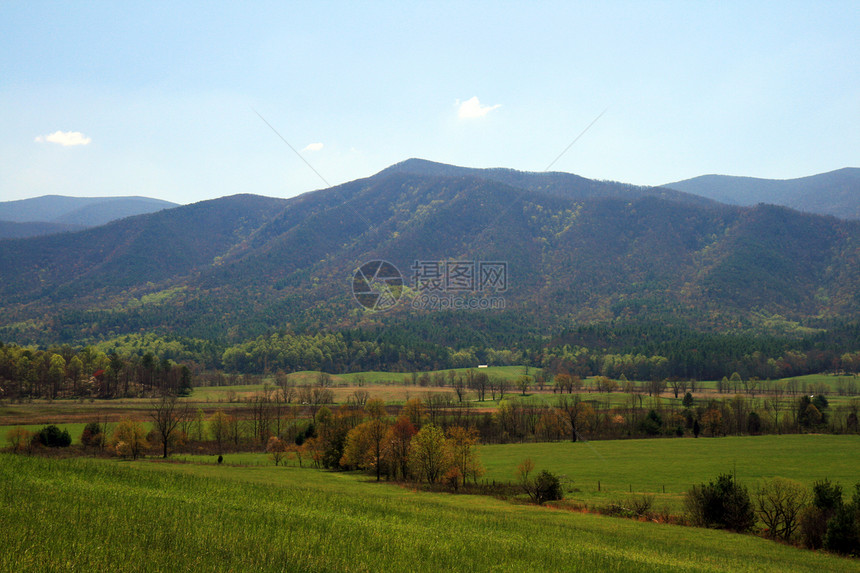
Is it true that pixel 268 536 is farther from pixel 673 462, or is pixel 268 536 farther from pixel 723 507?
pixel 673 462

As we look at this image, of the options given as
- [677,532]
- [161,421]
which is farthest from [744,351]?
[161,421]

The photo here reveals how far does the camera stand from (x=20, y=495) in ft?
56.6

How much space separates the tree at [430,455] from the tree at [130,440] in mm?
35414

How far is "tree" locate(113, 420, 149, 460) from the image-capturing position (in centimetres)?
6938

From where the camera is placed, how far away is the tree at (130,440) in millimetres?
69375

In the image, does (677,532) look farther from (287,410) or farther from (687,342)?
(687,342)

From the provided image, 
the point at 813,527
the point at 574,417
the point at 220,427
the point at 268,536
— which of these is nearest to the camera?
the point at 268,536

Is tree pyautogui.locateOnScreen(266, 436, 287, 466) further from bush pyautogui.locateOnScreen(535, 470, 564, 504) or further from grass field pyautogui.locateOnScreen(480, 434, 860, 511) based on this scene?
bush pyautogui.locateOnScreen(535, 470, 564, 504)

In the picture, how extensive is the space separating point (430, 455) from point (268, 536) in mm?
49099

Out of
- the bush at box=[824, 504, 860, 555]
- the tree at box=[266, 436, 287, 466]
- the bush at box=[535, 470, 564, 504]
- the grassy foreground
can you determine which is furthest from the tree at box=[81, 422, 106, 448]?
the bush at box=[824, 504, 860, 555]

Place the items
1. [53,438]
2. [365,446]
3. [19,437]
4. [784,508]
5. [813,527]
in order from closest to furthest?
[813,527]
[784,508]
[19,437]
[365,446]
[53,438]

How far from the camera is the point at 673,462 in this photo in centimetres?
7319

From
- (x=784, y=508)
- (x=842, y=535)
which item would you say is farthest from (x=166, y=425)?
(x=842, y=535)

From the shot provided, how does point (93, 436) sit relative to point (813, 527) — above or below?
below
